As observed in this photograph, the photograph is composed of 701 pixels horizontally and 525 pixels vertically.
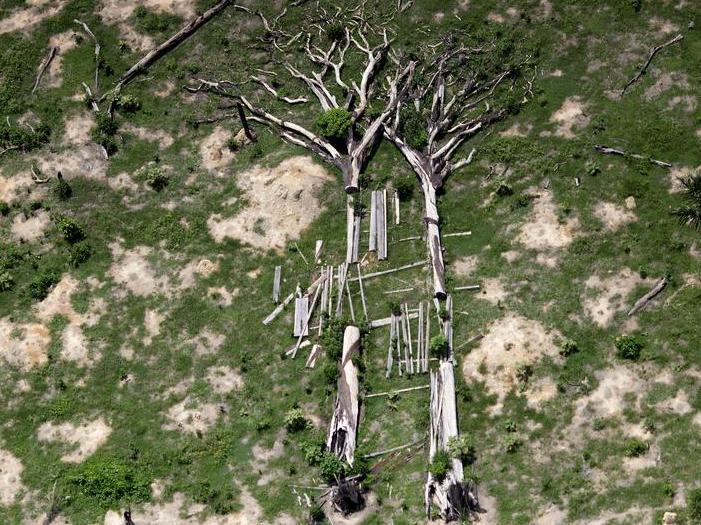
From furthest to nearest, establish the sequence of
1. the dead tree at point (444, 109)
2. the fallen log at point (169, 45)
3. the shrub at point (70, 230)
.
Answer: the fallen log at point (169, 45) < the dead tree at point (444, 109) < the shrub at point (70, 230)

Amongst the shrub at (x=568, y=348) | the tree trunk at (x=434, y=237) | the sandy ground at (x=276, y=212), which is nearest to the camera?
the shrub at (x=568, y=348)

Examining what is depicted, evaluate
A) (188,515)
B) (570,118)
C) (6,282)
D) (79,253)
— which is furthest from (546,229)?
(6,282)

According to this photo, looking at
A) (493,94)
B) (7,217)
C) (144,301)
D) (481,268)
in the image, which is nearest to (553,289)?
(481,268)

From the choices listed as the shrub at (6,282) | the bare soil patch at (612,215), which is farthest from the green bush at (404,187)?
the shrub at (6,282)

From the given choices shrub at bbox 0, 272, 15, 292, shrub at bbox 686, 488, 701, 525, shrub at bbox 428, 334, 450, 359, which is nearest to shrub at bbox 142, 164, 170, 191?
shrub at bbox 0, 272, 15, 292

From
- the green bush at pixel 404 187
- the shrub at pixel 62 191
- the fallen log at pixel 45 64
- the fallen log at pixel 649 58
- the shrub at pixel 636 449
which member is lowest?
the shrub at pixel 636 449

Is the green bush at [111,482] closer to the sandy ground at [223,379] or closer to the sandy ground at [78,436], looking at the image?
the sandy ground at [78,436]

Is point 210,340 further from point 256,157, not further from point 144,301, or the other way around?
point 256,157
